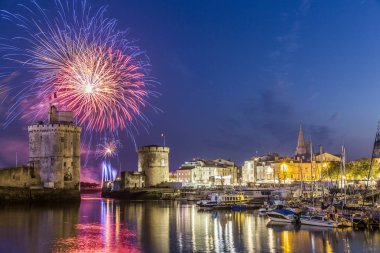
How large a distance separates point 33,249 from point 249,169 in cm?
9204

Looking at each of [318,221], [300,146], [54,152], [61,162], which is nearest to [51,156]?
[54,152]

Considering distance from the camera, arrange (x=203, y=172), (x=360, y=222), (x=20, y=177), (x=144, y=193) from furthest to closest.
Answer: (x=203, y=172)
(x=144, y=193)
(x=20, y=177)
(x=360, y=222)

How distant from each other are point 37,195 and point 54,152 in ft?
18.8

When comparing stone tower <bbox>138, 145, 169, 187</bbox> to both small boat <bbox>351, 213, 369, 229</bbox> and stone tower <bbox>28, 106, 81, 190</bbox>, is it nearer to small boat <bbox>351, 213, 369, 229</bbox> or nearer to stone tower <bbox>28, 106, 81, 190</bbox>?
stone tower <bbox>28, 106, 81, 190</bbox>

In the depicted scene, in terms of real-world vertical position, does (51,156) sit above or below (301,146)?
below

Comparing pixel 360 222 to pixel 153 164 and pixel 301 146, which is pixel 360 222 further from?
pixel 301 146

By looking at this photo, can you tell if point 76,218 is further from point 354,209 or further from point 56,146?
point 354,209

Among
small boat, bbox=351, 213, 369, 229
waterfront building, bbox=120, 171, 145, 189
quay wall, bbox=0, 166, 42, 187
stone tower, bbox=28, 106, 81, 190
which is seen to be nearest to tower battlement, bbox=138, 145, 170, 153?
waterfront building, bbox=120, 171, 145, 189

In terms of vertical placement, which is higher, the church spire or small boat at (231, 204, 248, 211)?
the church spire

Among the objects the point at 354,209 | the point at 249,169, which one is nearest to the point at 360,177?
the point at 249,169

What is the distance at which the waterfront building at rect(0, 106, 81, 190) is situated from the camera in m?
54.6

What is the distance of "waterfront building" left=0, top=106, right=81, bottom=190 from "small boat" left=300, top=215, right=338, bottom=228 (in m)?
31.2

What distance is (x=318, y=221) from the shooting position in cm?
3278

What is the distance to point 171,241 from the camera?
26.0m
